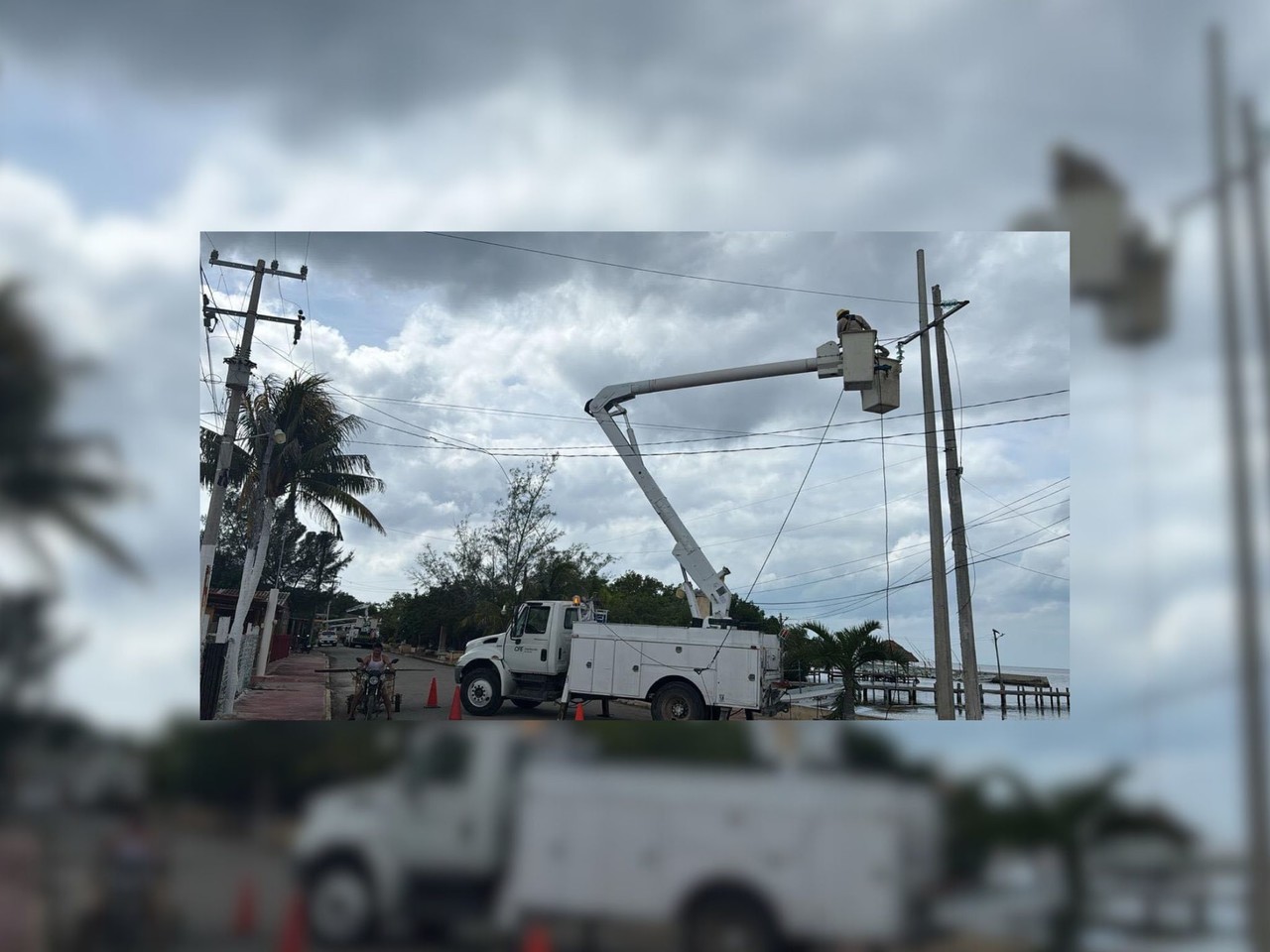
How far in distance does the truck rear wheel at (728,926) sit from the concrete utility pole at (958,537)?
25.2 ft

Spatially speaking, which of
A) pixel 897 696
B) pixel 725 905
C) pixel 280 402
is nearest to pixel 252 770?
pixel 725 905

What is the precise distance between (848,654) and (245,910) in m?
9.70

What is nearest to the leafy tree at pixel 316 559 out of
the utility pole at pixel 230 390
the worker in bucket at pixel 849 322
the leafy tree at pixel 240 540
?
the leafy tree at pixel 240 540

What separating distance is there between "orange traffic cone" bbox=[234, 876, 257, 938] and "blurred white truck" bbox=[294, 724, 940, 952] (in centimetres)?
28

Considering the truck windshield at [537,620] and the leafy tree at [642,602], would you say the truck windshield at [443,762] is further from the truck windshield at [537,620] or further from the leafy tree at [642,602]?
the leafy tree at [642,602]

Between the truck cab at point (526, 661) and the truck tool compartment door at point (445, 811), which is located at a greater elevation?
the truck cab at point (526, 661)

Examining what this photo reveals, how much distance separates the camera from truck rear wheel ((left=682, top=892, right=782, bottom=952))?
12.9 feet

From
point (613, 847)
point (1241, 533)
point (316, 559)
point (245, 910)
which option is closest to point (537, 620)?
point (245, 910)

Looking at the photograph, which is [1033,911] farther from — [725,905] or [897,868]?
[725,905]

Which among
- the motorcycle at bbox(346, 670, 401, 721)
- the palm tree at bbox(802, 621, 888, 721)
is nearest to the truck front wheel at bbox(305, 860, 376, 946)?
the motorcycle at bbox(346, 670, 401, 721)

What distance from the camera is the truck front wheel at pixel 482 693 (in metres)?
11.9

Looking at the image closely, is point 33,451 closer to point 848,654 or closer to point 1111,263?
point 1111,263

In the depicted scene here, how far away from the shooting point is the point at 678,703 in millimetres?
11031

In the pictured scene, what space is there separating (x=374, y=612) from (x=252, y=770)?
47.4 feet
